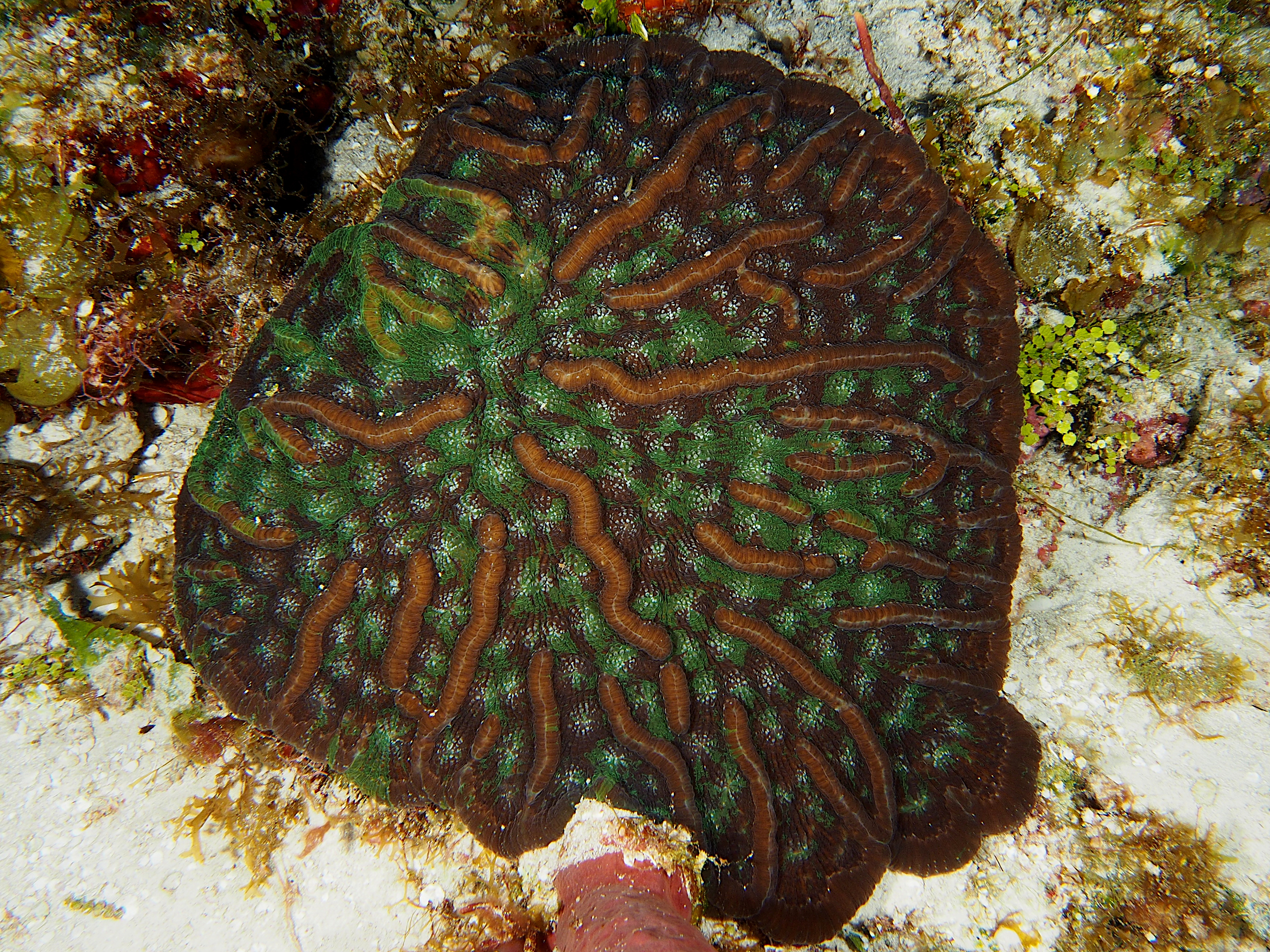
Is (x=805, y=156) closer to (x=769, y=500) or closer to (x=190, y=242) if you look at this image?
(x=769, y=500)

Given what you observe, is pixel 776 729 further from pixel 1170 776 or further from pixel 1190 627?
pixel 1190 627

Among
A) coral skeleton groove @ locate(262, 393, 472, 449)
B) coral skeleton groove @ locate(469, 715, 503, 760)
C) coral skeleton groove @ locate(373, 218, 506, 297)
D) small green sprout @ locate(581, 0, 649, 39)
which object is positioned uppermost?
small green sprout @ locate(581, 0, 649, 39)

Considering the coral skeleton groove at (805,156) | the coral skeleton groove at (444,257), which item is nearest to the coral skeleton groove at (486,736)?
the coral skeleton groove at (444,257)

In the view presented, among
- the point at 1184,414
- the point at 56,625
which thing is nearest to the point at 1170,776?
the point at 1184,414

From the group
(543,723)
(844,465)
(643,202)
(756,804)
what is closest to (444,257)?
(643,202)

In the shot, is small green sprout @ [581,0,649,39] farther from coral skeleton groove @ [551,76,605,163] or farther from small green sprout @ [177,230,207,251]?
small green sprout @ [177,230,207,251]

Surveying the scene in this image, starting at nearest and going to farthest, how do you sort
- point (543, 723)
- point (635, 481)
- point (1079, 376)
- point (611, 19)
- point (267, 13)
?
point (635, 481) → point (543, 723) → point (267, 13) → point (611, 19) → point (1079, 376)

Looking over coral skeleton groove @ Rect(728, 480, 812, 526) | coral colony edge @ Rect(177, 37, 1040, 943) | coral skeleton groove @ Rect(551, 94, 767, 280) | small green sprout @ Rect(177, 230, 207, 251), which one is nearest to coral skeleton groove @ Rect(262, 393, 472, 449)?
coral colony edge @ Rect(177, 37, 1040, 943)
